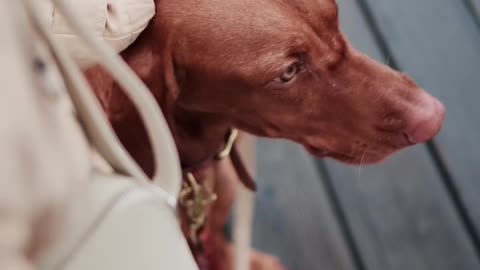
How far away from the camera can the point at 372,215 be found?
4.57ft

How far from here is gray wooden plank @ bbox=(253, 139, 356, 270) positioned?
4.54 feet

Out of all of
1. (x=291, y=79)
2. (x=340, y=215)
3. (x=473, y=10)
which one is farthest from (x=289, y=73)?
(x=473, y=10)

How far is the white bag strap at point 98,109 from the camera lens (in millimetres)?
490

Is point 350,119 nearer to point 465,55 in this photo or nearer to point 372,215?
point 372,215

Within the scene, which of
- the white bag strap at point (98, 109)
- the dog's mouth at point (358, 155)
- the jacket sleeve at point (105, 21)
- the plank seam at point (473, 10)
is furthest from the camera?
the plank seam at point (473, 10)

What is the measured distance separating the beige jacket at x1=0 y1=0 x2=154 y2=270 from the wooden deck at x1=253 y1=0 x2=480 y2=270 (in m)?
0.97

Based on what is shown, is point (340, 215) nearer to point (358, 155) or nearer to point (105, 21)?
point (358, 155)

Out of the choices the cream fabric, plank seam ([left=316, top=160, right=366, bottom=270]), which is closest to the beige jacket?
the cream fabric

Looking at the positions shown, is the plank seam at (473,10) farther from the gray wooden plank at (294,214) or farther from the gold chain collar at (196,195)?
the gold chain collar at (196,195)

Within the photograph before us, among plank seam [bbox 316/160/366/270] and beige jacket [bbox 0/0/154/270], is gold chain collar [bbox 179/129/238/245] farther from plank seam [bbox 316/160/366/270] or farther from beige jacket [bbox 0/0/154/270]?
beige jacket [bbox 0/0/154/270]

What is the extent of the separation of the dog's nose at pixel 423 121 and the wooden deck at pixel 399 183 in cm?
47

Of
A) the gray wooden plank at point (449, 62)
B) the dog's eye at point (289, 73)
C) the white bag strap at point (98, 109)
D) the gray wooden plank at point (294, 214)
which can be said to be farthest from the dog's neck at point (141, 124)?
the gray wooden plank at point (449, 62)

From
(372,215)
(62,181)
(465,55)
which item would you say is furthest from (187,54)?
(465,55)

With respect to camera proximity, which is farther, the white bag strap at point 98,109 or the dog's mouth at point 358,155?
the dog's mouth at point 358,155
